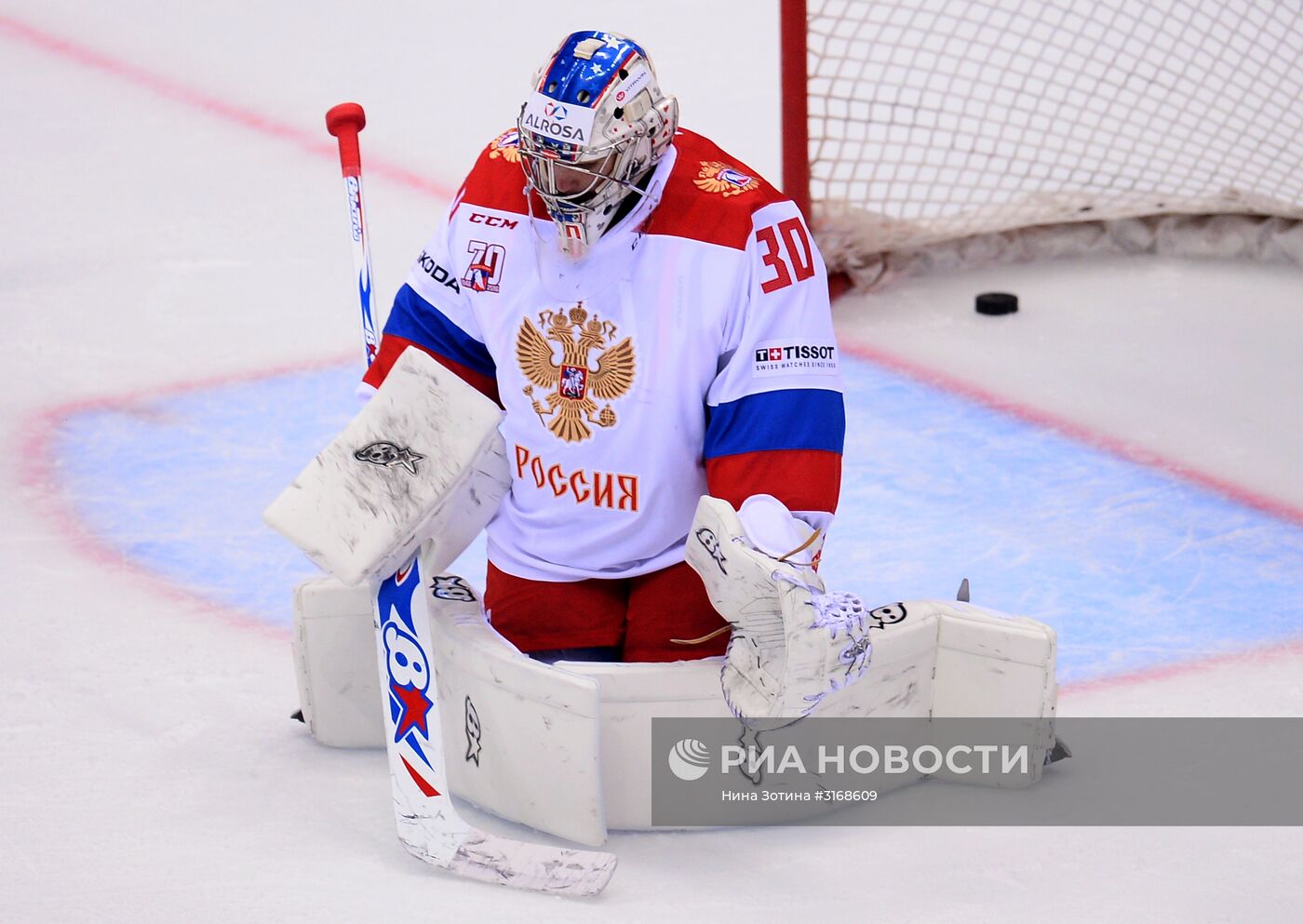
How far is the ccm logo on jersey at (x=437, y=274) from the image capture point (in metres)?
2.62

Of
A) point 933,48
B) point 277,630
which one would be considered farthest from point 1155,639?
point 933,48

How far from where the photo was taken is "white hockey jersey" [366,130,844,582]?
7.95 ft

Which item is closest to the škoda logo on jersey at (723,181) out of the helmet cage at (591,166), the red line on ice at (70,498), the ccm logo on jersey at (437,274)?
the helmet cage at (591,166)

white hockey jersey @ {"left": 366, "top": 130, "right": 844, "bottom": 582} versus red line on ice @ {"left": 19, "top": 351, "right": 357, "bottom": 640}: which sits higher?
white hockey jersey @ {"left": 366, "top": 130, "right": 844, "bottom": 582}

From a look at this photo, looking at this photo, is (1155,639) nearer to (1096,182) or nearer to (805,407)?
(805,407)

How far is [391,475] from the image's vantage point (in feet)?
7.76

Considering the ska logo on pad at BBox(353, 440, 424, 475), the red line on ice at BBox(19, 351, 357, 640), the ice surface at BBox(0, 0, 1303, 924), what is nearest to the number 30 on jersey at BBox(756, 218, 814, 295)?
the ska logo on pad at BBox(353, 440, 424, 475)

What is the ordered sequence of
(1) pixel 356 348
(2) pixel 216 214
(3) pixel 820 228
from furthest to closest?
(2) pixel 216 214, (3) pixel 820 228, (1) pixel 356 348

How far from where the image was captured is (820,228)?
4.75 meters

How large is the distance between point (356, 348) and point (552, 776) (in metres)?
2.19

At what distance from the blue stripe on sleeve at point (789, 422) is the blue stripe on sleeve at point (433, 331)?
0.45 m

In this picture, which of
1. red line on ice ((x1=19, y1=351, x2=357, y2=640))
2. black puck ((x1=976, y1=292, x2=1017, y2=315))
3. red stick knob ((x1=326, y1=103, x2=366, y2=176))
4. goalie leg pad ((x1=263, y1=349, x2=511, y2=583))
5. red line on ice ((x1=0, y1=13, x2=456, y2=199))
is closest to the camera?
goalie leg pad ((x1=263, y1=349, x2=511, y2=583))

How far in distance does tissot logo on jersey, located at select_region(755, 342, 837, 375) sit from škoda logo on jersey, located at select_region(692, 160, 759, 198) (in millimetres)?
233

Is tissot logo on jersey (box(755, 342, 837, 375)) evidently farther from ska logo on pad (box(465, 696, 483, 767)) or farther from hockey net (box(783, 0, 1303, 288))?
hockey net (box(783, 0, 1303, 288))
